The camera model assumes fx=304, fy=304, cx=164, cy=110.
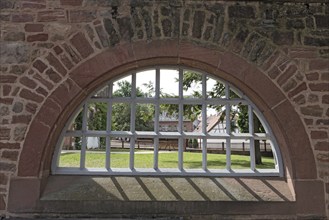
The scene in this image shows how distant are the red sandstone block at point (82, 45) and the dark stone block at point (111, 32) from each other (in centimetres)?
27

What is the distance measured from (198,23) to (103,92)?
5.04ft

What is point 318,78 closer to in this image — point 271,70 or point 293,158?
point 271,70

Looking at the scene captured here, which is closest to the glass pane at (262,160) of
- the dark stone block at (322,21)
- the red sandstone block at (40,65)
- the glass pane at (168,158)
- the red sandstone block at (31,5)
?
the dark stone block at (322,21)

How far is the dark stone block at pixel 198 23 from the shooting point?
3.66 m

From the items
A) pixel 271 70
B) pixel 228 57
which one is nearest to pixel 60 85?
pixel 228 57

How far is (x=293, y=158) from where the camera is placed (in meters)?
3.46

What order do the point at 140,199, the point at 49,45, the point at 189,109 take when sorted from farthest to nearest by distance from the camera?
the point at 189,109 < the point at 49,45 < the point at 140,199

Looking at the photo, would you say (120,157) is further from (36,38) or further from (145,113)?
(36,38)

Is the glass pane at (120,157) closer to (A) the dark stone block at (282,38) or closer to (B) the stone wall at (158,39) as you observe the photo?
(B) the stone wall at (158,39)

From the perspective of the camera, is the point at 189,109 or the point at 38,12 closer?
the point at 38,12

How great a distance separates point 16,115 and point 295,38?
11.2 feet

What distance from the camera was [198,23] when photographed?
3678mm

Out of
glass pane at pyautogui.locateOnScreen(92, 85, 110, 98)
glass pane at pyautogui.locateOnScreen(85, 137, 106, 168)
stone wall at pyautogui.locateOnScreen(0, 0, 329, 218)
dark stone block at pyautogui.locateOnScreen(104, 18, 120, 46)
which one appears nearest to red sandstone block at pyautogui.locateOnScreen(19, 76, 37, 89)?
stone wall at pyautogui.locateOnScreen(0, 0, 329, 218)

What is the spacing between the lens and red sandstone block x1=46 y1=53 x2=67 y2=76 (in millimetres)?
3518
